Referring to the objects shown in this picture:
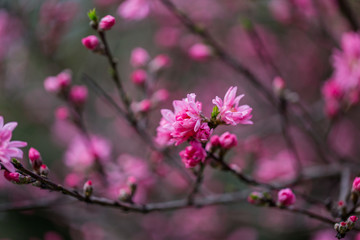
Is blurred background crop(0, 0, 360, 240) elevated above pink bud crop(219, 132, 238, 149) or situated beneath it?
elevated above

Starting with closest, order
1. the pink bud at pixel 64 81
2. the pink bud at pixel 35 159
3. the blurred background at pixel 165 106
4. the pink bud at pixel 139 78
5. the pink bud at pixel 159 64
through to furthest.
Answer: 1. the pink bud at pixel 35 159
2. the pink bud at pixel 64 81
3. the pink bud at pixel 139 78
4. the pink bud at pixel 159 64
5. the blurred background at pixel 165 106

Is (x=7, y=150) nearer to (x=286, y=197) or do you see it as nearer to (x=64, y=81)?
(x=64, y=81)

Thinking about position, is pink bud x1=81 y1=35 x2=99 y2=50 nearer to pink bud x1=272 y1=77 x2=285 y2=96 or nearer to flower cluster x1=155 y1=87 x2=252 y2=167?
flower cluster x1=155 y1=87 x2=252 y2=167

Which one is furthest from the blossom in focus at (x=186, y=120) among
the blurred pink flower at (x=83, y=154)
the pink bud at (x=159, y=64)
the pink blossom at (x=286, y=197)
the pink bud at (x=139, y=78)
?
the blurred pink flower at (x=83, y=154)

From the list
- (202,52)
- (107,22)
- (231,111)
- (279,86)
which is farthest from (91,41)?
(279,86)

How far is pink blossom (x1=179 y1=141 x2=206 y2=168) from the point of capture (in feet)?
3.89

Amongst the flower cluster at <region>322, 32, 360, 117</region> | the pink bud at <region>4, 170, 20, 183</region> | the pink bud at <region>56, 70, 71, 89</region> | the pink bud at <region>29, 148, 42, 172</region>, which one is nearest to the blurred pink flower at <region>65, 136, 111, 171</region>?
the pink bud at <region>56, 70, 71, 89</region>

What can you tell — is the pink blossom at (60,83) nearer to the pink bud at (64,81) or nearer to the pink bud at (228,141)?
the pink bud at (64,81)

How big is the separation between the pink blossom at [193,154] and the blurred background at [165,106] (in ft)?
2.53

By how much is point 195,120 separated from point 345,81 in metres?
1.38

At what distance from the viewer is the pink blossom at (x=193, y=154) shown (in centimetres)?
119

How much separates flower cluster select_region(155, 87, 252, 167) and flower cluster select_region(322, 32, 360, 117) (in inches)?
40.3

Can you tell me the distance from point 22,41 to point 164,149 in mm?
2304

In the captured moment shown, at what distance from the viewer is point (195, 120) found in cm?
110
